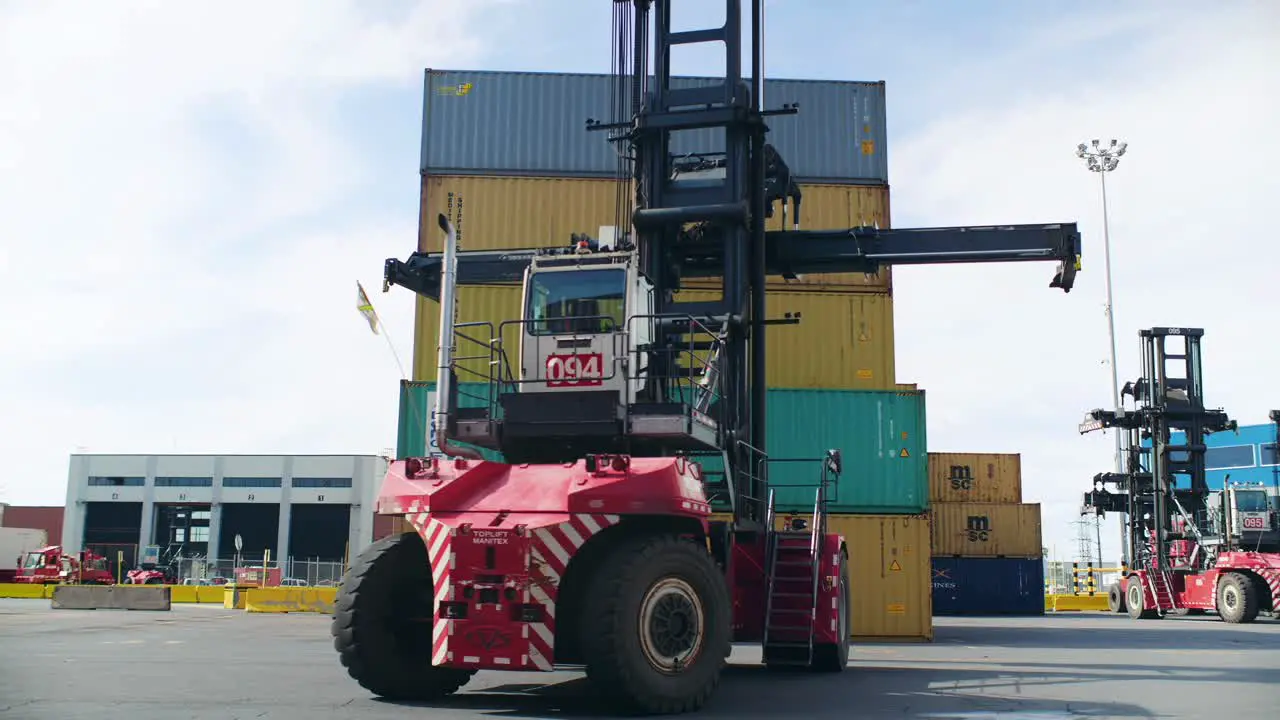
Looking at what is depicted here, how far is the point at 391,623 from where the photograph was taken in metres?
9.93

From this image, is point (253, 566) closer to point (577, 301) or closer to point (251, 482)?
point (251, 482)

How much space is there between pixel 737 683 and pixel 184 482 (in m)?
61.2

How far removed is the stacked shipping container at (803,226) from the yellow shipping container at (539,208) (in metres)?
0.03

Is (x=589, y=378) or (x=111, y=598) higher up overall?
(x=589, y=378)

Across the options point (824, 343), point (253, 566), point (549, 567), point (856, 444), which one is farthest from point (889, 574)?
point (253, 566)

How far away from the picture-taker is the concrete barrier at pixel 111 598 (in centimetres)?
3116

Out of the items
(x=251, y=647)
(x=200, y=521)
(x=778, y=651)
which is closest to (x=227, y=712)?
(x=778, y=651)

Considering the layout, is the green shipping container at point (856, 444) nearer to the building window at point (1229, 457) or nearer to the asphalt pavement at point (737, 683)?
the asphalt pavement at point (737, 683)

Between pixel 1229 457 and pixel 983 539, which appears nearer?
pixel 983 539

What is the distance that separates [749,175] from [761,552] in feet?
15.3

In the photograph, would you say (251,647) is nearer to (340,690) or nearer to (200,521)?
(340,690)

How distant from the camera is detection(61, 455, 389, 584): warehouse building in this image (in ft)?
214

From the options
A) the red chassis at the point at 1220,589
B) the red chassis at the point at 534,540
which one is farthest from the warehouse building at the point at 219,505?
the red chassis at the point at 534,540

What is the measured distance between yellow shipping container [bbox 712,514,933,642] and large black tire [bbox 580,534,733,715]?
39.8ft
